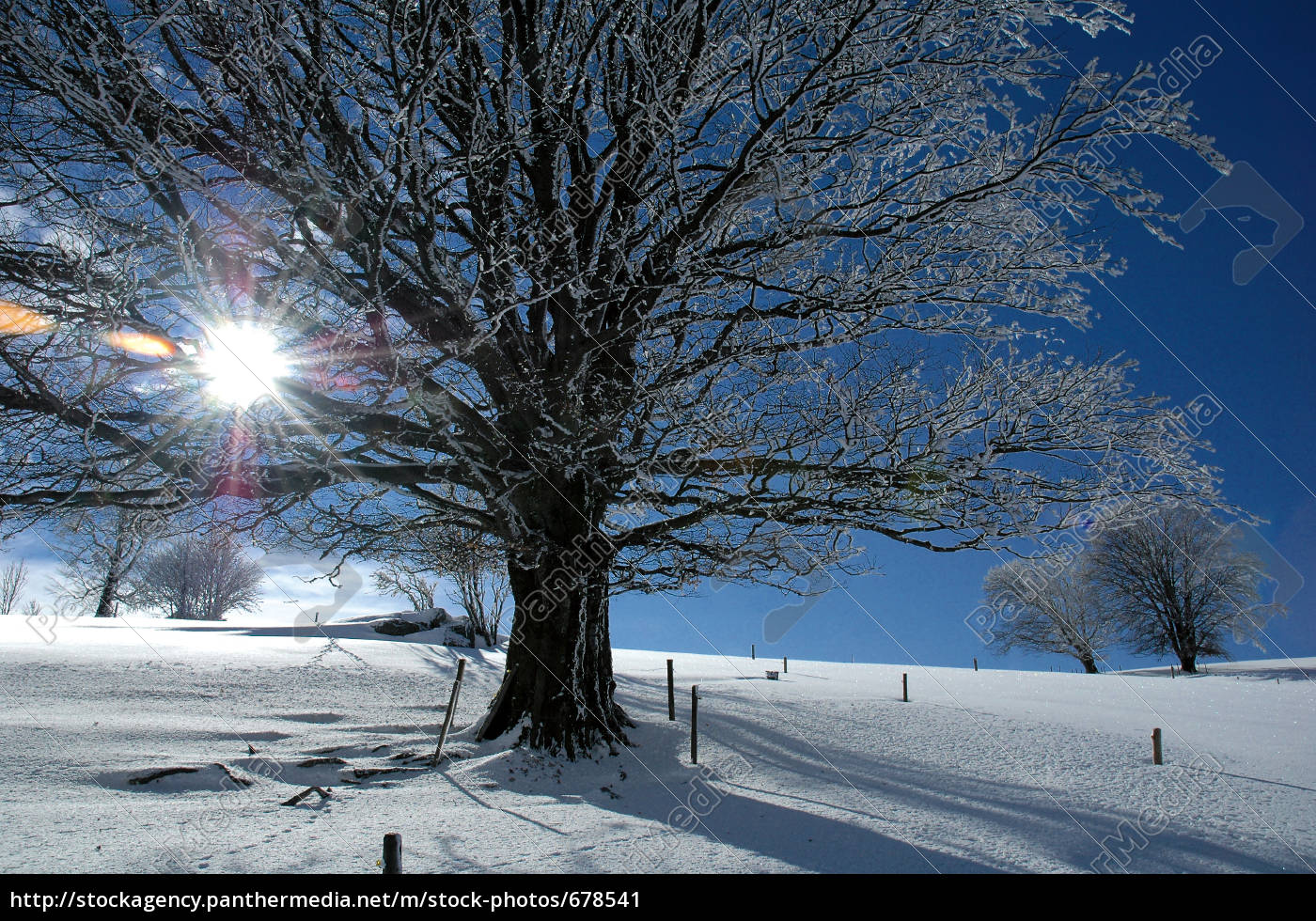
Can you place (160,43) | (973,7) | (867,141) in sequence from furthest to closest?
(867,141) → (973,7) → (160,43)

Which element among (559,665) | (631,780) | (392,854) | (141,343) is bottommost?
(631,780)

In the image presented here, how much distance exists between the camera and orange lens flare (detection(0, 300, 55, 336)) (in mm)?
6574

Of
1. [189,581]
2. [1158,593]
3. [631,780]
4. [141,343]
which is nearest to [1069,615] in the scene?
[1158,593]

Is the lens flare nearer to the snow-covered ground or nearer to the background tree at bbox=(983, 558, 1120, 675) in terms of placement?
the snow-covered ground

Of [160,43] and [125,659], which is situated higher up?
[160,43]

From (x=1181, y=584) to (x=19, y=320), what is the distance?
44632mm

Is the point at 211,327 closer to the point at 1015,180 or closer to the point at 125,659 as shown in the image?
the point at 1015,180

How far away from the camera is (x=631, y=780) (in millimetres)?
8211

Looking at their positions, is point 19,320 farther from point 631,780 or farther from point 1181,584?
point 1181,584

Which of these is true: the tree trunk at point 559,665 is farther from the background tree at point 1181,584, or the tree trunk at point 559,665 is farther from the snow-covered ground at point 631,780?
the background tree at point 1181,584

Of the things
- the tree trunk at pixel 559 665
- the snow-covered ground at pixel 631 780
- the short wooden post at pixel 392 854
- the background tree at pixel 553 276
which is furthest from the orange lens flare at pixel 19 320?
the short wooden post at pixel 392 854

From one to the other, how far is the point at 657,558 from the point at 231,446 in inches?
223

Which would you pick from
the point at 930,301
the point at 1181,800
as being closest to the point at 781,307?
the point at 930,301
